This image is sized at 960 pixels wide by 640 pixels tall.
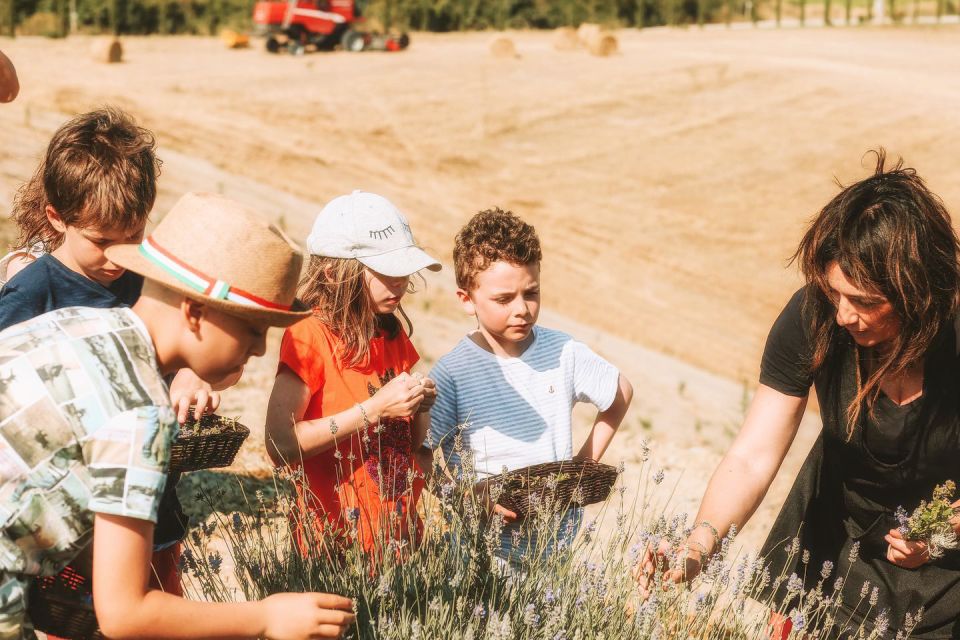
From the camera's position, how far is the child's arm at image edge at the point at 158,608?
1779 millimetres

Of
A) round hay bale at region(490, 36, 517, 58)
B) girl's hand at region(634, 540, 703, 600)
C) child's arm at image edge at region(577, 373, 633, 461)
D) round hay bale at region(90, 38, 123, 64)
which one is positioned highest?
round hay bale at region(490, 36, 517, 58)

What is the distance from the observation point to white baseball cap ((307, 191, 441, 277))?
3148 mm

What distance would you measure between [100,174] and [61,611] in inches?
50.6

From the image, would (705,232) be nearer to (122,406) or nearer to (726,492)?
(726,492)

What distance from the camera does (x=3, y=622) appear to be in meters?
1.91

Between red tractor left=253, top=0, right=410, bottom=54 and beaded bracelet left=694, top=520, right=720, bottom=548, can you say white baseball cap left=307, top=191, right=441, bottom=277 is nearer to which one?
beaded bracelet left=694, top=520, right=720, bottom=548

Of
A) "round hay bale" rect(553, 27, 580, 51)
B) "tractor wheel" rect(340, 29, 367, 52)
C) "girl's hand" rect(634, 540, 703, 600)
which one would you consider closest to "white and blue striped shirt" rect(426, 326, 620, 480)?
"girl's hand" rect(634, 540, 703, 600)

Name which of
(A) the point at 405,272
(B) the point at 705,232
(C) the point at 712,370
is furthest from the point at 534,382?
(B) the point at 705,232

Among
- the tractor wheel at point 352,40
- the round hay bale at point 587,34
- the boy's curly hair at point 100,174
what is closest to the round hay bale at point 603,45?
the round hay bale at point 587,34

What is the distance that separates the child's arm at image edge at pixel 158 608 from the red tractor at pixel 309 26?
24.3 m

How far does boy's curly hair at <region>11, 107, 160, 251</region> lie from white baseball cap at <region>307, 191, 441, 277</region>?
0.53m

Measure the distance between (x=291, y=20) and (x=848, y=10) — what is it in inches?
705

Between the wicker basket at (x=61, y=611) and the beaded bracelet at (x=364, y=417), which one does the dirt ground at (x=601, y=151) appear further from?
the wicker basket at (x=61, y=611)

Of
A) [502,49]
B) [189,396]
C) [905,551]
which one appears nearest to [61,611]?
[189,396]
